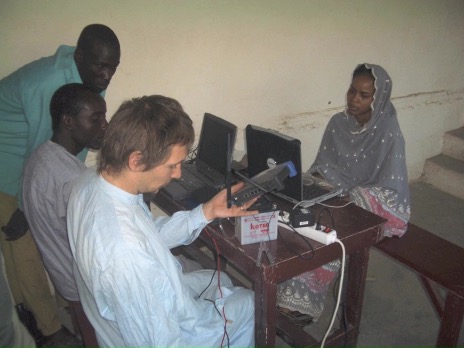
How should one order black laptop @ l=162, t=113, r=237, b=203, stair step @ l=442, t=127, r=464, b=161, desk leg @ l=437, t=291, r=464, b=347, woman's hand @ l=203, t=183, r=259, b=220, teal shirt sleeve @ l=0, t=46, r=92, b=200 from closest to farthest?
woman's hand @ l=203, t=183, r=259, b=220 < desk leg @ l=437, t=291, r=464, b=347 < teal shirt sleeve @ l=0, t=46, r=92, b=200 < black laptop @ l=162, t=113, r=237, b=203 < stair step @ l=442, t=127, r=464, b=161

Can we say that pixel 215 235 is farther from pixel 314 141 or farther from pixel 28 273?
pixel 314 141

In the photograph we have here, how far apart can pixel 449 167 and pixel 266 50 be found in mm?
2429

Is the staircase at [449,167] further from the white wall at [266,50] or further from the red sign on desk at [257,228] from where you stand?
the red sign on desk at [257,228]

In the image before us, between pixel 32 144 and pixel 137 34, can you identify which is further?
pixel 137 34

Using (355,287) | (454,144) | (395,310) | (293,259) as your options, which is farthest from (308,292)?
(454,144)

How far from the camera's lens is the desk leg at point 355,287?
1.71m

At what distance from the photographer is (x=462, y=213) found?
340cm

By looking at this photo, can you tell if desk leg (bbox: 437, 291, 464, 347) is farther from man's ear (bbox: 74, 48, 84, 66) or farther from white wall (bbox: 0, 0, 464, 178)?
man's ear (bbox: 74, 48, 84, 66)

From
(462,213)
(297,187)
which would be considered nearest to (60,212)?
(297,187)

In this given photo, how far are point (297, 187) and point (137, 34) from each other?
1.31 metres

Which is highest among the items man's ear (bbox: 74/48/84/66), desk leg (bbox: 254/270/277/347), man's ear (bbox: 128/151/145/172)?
man's ear (bbox: 74/48/84/66)

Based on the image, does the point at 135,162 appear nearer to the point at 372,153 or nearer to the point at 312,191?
the point at 312,191

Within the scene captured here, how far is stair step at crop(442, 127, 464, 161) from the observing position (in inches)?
163

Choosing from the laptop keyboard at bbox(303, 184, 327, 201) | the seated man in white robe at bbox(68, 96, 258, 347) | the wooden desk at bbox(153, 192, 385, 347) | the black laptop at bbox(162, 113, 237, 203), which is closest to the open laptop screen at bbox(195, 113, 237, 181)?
the black laptop at bbox(162, 113, 237, 203)
